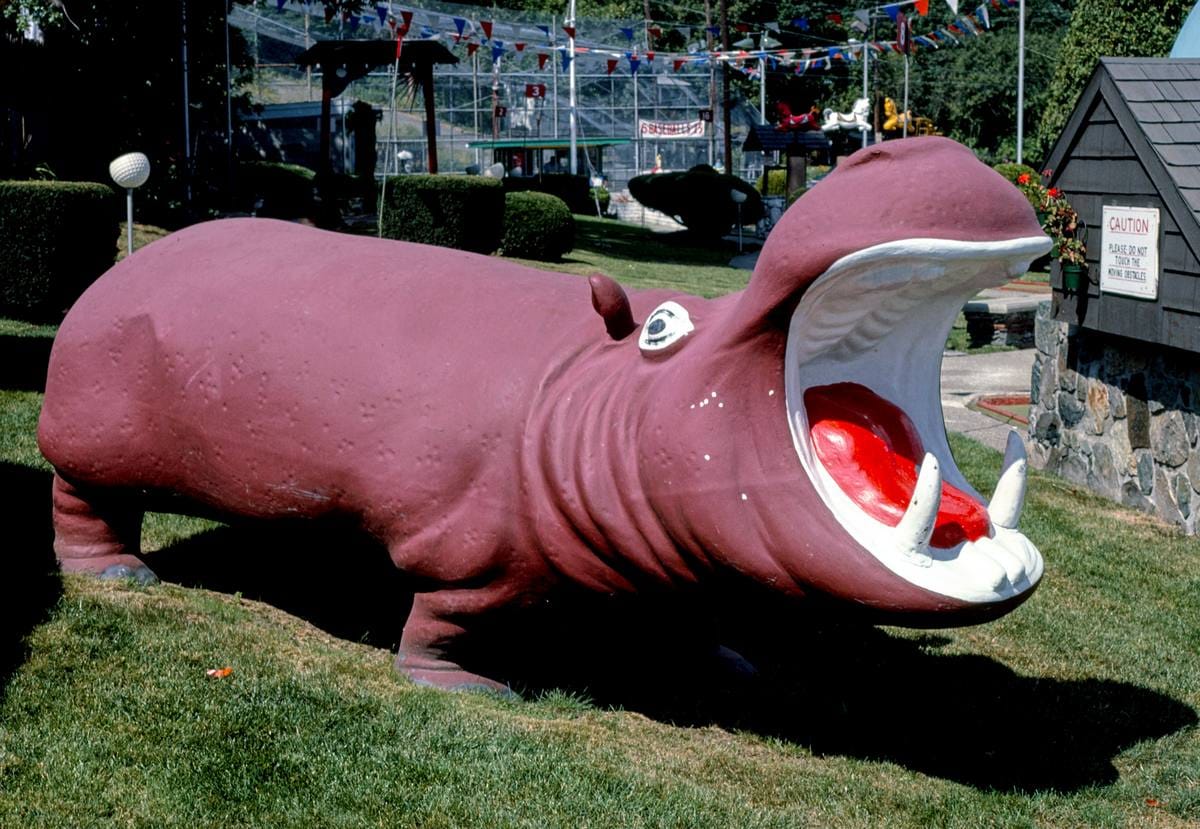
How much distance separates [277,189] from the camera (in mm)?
25625

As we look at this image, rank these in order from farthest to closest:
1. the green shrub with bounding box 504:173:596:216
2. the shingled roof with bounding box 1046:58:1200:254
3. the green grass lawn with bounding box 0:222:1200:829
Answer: the green shrub with bounding box 504:173:596:216, the shingled roof with bounding box 1046:58:1200:254, the green grass lawn with bounding box 0:222:1200:829

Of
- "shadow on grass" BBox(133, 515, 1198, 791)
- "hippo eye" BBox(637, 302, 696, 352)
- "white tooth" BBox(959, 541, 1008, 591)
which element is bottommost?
"shadow on grass" BBox(133, 515, 1198, 791)

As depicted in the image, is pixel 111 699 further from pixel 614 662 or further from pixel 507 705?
pixel 614 662

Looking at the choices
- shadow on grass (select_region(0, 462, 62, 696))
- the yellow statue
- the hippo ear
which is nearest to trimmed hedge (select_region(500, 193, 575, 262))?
shadow on grass (select_region(0, 462, 62, 696))

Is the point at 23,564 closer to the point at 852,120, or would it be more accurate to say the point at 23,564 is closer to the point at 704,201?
the point at 704,201

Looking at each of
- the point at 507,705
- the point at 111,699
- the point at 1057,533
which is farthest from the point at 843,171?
the point at 1057,533

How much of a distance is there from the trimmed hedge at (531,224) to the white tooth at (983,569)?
17097mm

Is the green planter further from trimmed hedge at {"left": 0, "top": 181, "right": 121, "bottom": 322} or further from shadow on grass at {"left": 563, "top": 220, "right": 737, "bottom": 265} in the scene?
shadow on grass at {"left": 563, "top": 220, "right": 737, "bottom": 265}

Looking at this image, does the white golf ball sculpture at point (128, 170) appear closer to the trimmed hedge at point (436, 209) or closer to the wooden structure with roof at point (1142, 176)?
the wooden structure with roof at point (1142, 176)

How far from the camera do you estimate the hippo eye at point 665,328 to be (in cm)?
464

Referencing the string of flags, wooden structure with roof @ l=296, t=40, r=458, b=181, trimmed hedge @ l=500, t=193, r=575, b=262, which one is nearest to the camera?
trimmed hedge @ l=500, t=193, r=575, b=262

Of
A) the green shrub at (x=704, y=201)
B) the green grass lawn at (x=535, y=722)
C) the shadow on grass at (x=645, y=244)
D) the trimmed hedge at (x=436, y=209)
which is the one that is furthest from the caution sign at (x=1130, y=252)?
the green shrub at (x=704, y=201)

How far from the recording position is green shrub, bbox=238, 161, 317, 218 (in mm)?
24578

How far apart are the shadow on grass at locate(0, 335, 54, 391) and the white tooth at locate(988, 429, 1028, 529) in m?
7.40
